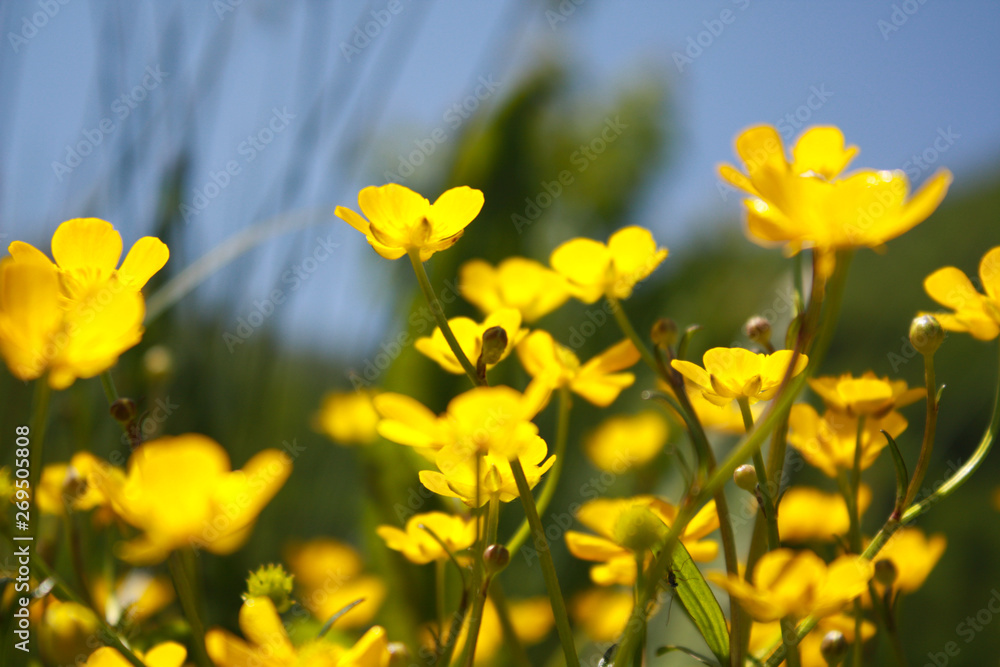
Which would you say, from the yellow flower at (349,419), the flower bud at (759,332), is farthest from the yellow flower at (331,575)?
the flower bud at (759,332)

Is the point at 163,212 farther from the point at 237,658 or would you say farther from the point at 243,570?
the point at 237,658

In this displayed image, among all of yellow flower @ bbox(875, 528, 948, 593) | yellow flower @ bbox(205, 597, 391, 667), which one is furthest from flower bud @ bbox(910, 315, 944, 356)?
yellow flower @ bbox(205, 597, 391, 667)

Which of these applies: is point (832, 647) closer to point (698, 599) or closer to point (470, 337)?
point (698, 599)

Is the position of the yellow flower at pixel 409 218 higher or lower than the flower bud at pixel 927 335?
lower

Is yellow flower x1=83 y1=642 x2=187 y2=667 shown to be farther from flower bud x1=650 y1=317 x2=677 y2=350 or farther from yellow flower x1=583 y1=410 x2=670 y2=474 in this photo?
yellow flower x1=583 y1=410 x2=670 y2=474

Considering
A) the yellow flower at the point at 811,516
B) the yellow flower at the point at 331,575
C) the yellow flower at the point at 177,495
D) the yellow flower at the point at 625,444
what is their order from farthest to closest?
1. the yellow flower at the point at 625,444
2. the yellow flower at the point at 331,575
3. the yellow flower at the point at 811,516
4. the yellow flower at the point at 177,495

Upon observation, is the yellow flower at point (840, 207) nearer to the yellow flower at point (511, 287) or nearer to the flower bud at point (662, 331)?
the flower bud at point (662, 331)
